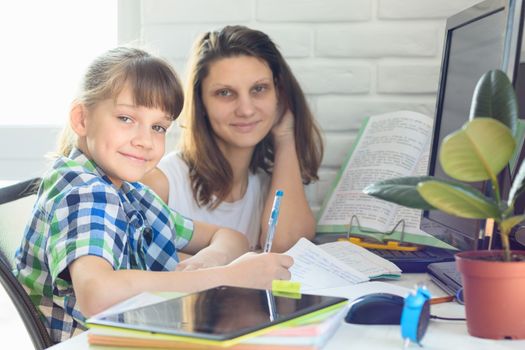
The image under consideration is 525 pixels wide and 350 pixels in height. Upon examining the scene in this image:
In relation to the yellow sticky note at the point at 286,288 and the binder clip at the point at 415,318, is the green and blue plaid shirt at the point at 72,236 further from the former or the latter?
the binder clip at the point at 415,318

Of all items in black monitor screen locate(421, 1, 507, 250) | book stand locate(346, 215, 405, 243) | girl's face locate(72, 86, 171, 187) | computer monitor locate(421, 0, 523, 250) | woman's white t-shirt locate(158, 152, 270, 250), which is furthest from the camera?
woman's white t-shirt locate(158, 152, 270, 250)

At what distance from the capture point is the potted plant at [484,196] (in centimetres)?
87

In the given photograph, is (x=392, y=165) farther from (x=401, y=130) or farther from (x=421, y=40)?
(x=421, y=40)

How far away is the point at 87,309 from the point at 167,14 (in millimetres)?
1254

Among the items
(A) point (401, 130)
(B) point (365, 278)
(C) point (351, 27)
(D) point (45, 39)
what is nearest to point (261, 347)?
(B) point (365, 278)

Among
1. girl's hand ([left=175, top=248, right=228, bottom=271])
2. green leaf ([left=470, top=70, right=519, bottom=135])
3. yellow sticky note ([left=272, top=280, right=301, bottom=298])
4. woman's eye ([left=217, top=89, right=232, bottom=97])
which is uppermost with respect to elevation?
green leaf ([left=470, top=70, right=519, bottom=135])

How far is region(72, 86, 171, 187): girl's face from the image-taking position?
144 centimetres

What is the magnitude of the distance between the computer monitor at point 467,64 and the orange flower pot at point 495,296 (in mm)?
179

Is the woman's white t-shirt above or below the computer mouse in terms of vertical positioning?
below

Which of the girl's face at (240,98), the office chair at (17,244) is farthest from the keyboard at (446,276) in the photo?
the girl's face at (240,98)

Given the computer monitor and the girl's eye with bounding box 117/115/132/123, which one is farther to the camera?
the girl's eye with bounding box 117/115/132/123

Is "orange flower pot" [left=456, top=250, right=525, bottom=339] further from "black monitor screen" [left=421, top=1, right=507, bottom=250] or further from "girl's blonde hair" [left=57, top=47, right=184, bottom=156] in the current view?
"girl's blonde hair" [left=57, top=47, right=184, bottom=156]

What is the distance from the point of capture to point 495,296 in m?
0.94

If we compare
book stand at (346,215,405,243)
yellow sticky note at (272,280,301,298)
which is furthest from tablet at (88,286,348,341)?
book stand at (346,215,405,243)
